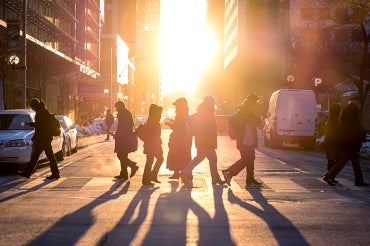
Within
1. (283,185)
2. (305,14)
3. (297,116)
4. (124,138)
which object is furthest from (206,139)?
(305,14)

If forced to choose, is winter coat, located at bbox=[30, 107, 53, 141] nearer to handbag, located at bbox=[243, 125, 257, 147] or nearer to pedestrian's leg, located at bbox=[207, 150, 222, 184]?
pedestrian's leg, located at bbox=[207, 150, 222, 184]

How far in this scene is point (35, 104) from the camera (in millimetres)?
13398

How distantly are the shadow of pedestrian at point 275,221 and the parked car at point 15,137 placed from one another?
5950 mm

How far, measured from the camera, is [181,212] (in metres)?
8.92

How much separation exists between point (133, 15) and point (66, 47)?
220 ft

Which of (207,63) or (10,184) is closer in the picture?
(10,184)

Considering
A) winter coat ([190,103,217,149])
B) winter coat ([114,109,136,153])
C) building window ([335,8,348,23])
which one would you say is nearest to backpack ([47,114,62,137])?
winter coat ([114,109,136,153])

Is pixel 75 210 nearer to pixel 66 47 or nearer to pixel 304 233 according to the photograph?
pixel 304 233

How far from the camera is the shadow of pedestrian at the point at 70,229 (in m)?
6.83

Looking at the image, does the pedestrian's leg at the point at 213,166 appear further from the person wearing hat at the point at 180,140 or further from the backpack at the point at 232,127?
the person wearing hat at the point at 180,140

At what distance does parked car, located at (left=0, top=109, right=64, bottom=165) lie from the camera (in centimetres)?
1473

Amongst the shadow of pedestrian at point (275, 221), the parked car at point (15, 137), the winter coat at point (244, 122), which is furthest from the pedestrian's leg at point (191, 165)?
the parked car at point (15, 137)

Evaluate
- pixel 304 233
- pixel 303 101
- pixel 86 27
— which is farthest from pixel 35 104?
pixel 86 27

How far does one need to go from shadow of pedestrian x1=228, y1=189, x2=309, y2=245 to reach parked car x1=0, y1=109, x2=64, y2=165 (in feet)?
19.5
